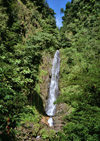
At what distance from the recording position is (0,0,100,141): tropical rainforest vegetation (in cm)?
197

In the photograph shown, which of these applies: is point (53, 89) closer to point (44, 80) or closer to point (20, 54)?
point (44, 80)

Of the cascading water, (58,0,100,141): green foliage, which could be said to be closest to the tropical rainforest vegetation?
(58,0,100,141): green foliage

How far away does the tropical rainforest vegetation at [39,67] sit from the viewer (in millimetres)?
1968

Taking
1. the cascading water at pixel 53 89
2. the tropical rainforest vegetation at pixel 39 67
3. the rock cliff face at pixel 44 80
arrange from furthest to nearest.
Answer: the cascading water at pixel 53 89 → the rock cliff face at pixel 44 80 → the tropical rainforest vegetation at pixel 39 67

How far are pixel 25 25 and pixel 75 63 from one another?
739 cm

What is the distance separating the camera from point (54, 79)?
12.0 metres

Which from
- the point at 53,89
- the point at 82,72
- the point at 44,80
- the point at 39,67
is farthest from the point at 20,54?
the point at 53,89

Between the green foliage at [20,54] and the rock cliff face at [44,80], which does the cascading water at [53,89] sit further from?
the green foliage at [20,54]

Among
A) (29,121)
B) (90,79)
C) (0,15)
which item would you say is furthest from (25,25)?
(90,79)

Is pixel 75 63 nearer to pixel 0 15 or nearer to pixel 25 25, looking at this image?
pixel 25 25

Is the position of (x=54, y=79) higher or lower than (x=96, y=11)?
lower

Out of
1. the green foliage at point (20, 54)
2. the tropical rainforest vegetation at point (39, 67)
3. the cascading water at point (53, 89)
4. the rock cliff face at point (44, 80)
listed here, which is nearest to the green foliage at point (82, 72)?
the tropical rainforest vegetation at point (39, 67)

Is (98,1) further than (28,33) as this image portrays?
Yes

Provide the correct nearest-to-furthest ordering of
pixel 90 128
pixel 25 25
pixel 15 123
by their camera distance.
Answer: pixel 15 123, pixel 90 128, pixel 25 25
